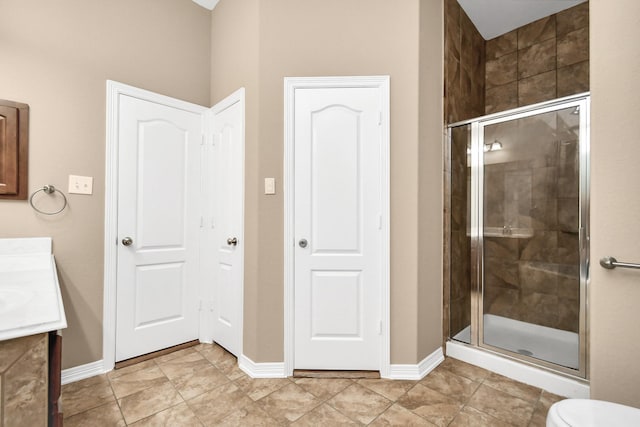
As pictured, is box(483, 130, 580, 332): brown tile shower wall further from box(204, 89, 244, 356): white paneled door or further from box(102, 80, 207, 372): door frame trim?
box(102, 80, 207, 372): door frame trim

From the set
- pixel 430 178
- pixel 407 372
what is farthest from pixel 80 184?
pixel 407 372

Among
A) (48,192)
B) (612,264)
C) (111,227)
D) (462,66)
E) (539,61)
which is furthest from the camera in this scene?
(539,61)

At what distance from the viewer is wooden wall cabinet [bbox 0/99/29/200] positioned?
169cm

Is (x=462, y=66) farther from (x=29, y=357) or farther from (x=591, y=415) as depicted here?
(x=29, y=357)

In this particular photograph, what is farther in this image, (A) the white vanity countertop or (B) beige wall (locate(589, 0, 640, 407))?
(B) beige wall (locate(589, 0, 640, 407))

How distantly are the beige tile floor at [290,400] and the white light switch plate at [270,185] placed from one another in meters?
1.29

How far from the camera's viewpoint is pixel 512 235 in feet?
7.95

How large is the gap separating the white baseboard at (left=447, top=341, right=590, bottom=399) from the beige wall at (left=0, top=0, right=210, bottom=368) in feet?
8.75

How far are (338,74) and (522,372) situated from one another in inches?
94.6

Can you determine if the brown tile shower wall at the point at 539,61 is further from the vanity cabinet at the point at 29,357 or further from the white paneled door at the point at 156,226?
the vanity cabinet at the point at 29,357

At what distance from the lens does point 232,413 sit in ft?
5.33

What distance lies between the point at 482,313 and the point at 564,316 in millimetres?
579

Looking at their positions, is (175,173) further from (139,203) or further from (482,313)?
(482,313)


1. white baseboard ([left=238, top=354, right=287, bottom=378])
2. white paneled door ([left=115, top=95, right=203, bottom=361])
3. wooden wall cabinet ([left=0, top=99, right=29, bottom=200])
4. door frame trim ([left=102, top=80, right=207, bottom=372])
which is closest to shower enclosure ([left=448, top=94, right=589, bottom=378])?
white baseboard ([left=238, top=354, right=287, bottom=378])
